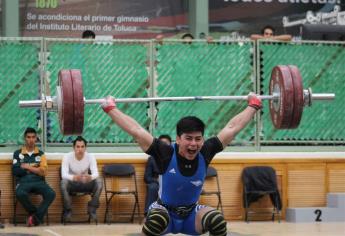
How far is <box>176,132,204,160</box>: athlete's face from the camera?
8508 millimetres

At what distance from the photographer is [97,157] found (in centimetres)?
1455

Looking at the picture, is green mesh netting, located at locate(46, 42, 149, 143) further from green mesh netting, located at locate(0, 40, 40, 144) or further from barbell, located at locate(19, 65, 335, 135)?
barbell, located at locate(19, 65, 335, 135)

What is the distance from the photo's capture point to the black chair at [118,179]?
1445cm

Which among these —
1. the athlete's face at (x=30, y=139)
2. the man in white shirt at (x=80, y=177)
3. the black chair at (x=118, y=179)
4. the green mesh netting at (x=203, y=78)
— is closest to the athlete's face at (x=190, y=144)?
the man in white shirt at (x=80, y=177)

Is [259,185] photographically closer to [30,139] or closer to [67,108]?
[30,139]

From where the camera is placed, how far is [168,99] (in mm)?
9430

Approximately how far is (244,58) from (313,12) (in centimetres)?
349

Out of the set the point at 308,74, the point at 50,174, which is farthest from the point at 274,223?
the point at 50,174

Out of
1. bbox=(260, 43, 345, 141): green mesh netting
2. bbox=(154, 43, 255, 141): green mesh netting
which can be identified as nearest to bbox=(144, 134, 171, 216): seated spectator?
bbox=(154, 43, 255, 141): green mesh netting

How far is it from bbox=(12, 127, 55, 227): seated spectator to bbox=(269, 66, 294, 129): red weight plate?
16.8ft

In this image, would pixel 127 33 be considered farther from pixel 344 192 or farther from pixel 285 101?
pixel 285 101

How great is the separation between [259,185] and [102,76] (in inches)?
117

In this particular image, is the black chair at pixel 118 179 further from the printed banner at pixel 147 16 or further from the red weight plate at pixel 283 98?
the red weight plate at pixel 283 98

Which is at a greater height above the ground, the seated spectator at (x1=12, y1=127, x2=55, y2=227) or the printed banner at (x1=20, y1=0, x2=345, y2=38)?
the printed banner at (x1=20, y1=0, x2=345, y2=38)
